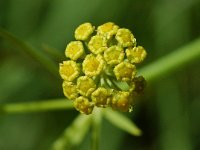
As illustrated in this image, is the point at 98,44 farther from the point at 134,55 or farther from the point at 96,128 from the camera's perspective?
the point at 96,128

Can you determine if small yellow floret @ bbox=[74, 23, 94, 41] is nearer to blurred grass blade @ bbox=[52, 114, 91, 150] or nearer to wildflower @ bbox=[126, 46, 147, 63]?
wildflower @ bbox=[126, 46, 147, 63]

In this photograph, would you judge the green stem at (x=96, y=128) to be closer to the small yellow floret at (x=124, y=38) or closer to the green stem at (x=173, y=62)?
the green stem at (x=173, y=62)

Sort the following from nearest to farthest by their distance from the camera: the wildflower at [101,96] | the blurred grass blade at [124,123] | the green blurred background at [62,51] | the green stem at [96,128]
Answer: the wildflower at [101,96], the green stem at [96,128], the blurred grass blade at [124,123], the green blurred background at [62,51]

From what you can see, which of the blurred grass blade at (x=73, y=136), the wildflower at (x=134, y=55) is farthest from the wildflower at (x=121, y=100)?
the blurred grass blade at (x=73, y=136)

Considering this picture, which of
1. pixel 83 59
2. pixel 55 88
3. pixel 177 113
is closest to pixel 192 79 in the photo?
pixel 177 113

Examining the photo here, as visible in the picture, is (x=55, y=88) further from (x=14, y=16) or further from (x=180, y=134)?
(x=180, y=134)

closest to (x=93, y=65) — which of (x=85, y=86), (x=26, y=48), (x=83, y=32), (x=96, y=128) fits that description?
(x=85, y=86)

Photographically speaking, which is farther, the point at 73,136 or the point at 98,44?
the point at 73,136
